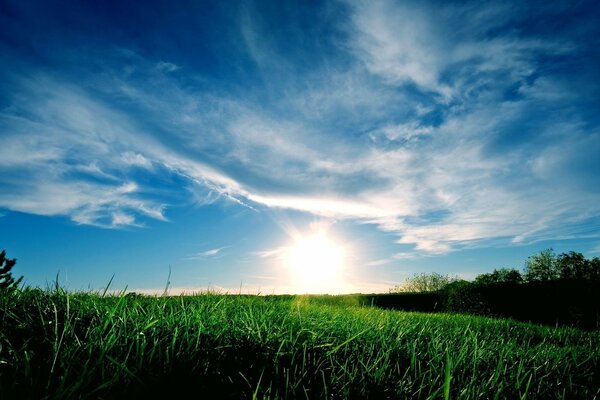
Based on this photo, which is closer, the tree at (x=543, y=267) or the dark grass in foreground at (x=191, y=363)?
the dark grass in foreground at (x=191, y=363)

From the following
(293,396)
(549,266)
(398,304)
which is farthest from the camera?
(549,266)

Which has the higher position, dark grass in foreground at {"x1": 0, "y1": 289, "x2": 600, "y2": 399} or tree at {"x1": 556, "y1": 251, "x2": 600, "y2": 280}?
tree at {"x1": 556, "y1": 251, "x2": 600, "y2": 280}

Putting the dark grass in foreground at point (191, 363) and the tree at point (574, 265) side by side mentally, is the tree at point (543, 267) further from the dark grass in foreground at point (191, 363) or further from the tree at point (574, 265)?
the dark grass in foreground at point (191, 363)

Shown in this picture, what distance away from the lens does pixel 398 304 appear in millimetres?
22688

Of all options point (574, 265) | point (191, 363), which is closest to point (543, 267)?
point (574, 265)

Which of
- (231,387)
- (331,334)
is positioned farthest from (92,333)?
(331,334)

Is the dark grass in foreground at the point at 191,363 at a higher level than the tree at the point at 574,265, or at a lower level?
lower

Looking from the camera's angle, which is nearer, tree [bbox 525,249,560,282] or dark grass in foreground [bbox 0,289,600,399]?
dark grass in foreground [bbox 0,289,600,399]

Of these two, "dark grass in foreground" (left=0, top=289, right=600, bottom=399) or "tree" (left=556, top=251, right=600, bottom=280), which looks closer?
"dark grass in foreground" (left=0, top=289, right=600, bottom=399)

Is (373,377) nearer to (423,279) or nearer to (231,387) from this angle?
(231,387)

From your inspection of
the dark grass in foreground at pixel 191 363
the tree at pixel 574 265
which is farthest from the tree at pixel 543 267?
the dark grass in foreground at pixel 191 363

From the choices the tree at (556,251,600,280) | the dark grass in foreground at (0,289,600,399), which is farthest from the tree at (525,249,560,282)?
the dark grass in foreground at (0,289,600,399)

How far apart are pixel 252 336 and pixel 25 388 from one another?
1.58 metres

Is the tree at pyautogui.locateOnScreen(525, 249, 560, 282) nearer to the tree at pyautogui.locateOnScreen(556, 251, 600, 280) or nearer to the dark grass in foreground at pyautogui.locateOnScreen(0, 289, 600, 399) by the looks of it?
the tree at pyautogui.locateOnScreen(556, 251, 600, 280)
